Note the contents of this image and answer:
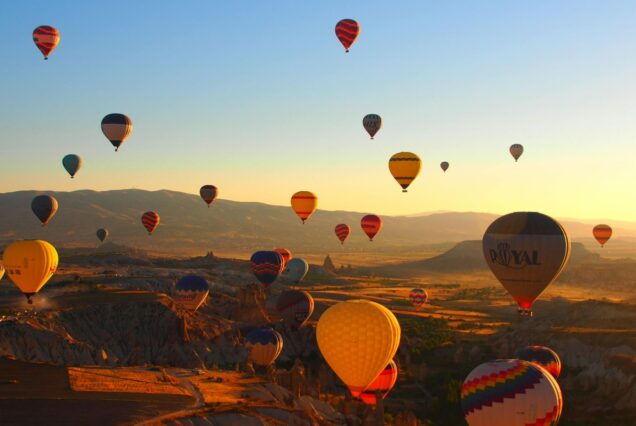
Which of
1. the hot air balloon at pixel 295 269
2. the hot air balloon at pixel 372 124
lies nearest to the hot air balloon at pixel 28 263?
the hot air balloon at pixel 372 124

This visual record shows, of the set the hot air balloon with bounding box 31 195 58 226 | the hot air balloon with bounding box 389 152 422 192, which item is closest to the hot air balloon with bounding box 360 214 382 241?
the hot air balloon with bounding box 389 152 422 192

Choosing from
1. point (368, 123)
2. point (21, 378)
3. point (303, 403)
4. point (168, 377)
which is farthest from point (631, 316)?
point (21, 378)

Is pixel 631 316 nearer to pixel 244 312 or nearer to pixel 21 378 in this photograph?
pixel 244 312

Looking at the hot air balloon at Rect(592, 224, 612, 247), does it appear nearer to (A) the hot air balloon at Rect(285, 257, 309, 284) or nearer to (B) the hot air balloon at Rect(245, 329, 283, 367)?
(A) the hot air balloon at Rect(285, 257, 309, 284)

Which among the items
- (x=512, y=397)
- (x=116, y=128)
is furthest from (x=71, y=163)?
(x=512, y=397)

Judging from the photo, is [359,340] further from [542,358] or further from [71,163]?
[71,163]

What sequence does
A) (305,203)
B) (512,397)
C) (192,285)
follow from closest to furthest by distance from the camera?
(512,397)
(192,285)
(305,203)

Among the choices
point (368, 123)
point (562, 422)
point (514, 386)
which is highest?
point (368, 123)
